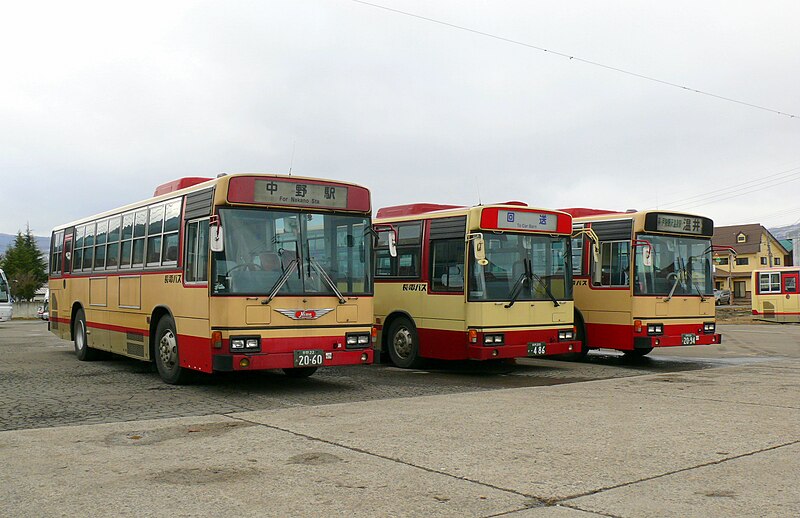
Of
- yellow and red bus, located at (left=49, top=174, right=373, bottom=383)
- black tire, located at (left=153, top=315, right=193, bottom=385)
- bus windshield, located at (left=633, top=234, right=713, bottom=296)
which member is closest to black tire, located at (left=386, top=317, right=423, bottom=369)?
yellow and red bus, located at (left=49, top=174, right=373, bottom=383)

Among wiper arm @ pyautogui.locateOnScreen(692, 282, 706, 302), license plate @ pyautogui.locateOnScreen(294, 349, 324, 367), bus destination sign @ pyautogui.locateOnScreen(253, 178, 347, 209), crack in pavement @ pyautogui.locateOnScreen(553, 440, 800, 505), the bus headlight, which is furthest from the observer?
wiper arm @ pyautogui.locateOnScreen(692, 282, 706, 302)

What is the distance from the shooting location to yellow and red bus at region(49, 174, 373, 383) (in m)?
11.0

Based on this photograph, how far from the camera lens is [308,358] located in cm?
1131

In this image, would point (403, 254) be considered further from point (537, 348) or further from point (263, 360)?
point (263, 360)

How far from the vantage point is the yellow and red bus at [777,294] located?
3747 cm

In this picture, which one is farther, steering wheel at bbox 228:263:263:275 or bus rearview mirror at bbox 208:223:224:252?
steering wheel at bbox 228:263:263:275

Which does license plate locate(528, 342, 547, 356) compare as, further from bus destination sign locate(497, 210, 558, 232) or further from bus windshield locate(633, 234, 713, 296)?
bus windshield locate(633, 234, 713, 296)

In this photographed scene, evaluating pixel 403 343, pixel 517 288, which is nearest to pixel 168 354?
pixel 403 343

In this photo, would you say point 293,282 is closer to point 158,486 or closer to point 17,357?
point 158,486

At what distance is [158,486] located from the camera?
604 cm

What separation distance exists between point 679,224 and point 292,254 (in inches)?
346

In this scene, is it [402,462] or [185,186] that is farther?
[185,186]

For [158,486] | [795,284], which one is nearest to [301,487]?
[158,486]

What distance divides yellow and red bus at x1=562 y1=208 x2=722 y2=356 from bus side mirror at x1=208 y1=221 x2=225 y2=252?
7.71 meters
